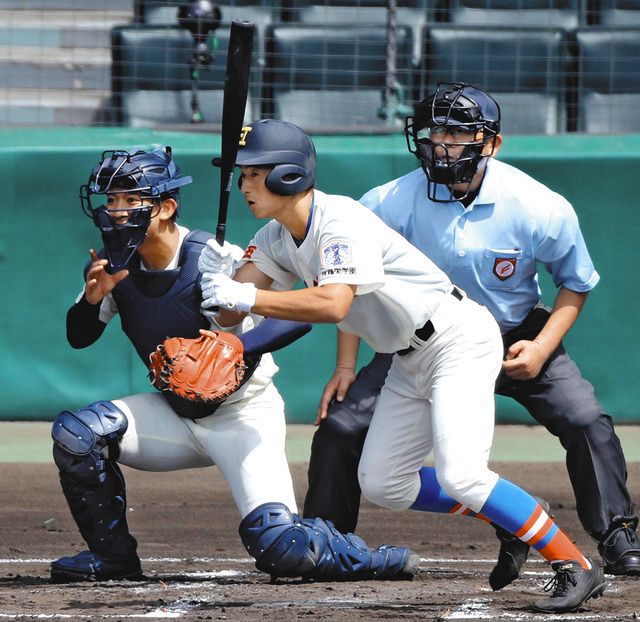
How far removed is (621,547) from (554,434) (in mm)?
432

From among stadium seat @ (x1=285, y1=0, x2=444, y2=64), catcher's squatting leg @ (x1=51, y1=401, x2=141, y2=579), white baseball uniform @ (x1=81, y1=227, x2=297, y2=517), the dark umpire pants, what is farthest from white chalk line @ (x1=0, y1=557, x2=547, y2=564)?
stadium seat @ (x1=285, y1=0, x2=444, y2=64)

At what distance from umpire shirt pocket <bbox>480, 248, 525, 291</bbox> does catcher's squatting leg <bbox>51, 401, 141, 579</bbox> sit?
1294mm

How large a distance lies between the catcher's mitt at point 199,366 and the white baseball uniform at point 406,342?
0.32 metres

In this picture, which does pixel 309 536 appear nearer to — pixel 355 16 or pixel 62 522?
pixel 62 522

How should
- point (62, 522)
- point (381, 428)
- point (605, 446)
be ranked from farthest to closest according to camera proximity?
point (62, 522) → point (605, 446) → point (381, 428)

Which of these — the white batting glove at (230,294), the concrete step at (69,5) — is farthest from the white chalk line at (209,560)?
the concrete step at (69,5)

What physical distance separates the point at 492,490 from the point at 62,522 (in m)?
2.21

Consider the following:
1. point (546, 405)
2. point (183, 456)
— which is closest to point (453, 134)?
point (546, 405)

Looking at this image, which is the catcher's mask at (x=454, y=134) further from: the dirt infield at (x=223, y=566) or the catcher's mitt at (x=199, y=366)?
the dirt infield at (x=223, y=566)

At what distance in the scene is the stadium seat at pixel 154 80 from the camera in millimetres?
7875

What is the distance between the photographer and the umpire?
14.3ft

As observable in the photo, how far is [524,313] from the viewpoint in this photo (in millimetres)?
4590

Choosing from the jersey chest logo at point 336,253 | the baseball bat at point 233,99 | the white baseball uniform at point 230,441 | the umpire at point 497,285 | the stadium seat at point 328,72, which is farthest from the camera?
the stadium seat at point 328,72

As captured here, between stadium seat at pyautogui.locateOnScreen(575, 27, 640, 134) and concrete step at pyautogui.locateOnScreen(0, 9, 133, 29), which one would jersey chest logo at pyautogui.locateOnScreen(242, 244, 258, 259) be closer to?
stadium seat at pyautogui.locateOnScreen(575, 27, 640, 134)
